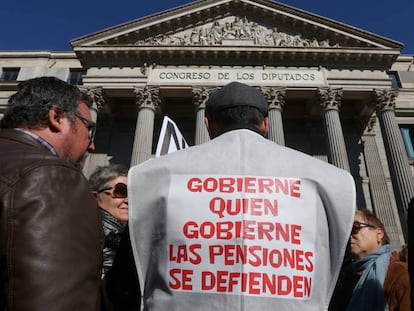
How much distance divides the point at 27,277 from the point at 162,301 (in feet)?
2.00

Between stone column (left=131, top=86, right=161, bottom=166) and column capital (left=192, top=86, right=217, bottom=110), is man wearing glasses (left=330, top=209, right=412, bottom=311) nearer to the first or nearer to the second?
stone column (left=131, top=86, right=161, bottom=166)

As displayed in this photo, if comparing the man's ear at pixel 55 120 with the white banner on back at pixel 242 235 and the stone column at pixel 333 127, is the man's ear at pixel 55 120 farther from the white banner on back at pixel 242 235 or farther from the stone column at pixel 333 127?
the stone column at pixel 333 127

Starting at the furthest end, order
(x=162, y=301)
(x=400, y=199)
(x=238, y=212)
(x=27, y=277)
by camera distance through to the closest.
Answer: (x=400, y=199)
(x=238, y=212)
(x=162, y=301)
(x=27, y=277)

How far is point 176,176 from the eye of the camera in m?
1.74

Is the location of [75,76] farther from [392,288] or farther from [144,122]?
[392,288]

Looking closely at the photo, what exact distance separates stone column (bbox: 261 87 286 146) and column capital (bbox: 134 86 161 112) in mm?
6416

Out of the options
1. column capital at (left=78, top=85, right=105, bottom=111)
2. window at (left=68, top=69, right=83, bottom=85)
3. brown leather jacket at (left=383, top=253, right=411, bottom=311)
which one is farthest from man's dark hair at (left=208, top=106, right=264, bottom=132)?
window at (left=68, top=69, right=83, bottom=85)

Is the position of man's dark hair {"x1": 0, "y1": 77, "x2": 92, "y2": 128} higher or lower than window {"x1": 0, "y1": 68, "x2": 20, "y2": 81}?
lower

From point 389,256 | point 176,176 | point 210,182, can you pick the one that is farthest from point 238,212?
point 389,256

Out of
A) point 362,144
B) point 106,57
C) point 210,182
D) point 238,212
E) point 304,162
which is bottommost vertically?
point 238,212

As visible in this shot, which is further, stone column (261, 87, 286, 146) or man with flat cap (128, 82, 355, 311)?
stone column (261, 87, 286, 146)

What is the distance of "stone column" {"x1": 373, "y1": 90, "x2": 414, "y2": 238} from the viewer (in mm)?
17203

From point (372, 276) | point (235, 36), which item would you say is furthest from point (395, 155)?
point (372, 276)

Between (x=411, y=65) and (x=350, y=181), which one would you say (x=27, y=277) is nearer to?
(x=350, y=181)
